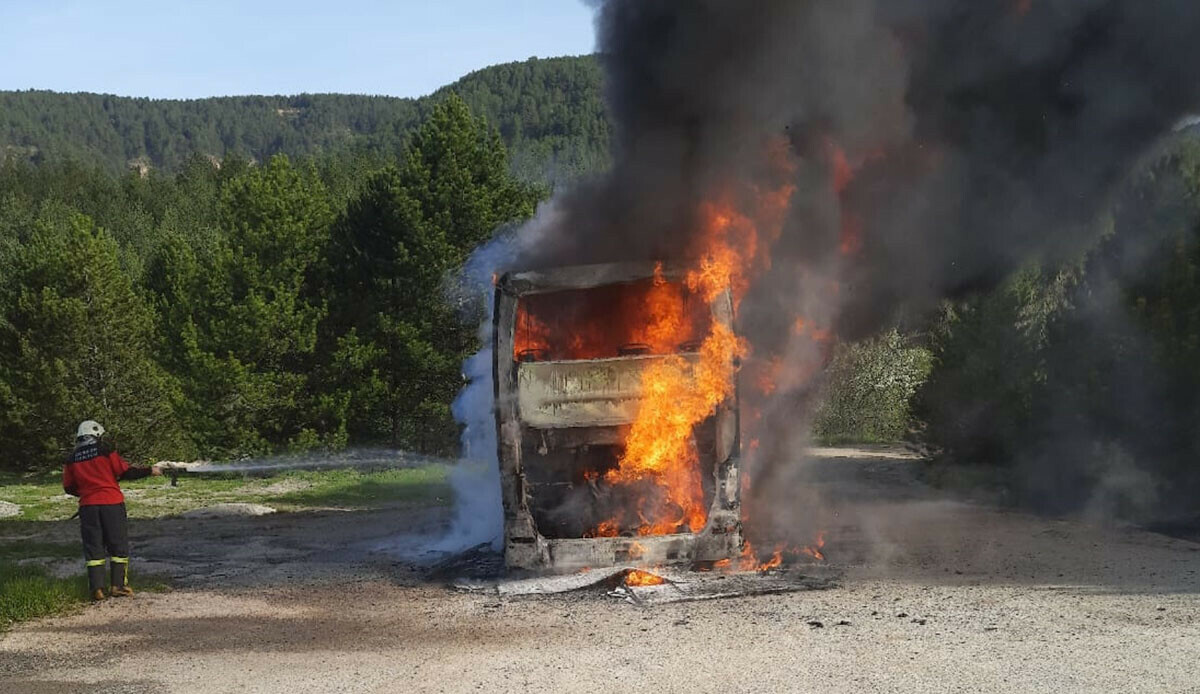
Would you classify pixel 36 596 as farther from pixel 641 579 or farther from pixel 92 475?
pixel 641 579

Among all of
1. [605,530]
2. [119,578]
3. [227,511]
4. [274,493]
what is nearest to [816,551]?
[605,530]

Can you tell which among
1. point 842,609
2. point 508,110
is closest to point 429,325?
point 842,609

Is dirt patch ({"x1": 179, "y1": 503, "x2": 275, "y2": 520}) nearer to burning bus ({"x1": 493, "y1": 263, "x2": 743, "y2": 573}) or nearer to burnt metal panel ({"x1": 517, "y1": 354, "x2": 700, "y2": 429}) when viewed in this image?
burning bus ({"x1": 493, "y1": 263, "x2": 743, "y2": 573})

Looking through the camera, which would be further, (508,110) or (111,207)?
(508,110)

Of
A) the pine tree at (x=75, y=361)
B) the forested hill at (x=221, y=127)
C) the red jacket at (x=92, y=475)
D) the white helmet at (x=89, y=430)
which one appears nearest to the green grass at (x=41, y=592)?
the red jacket at (x=92, y=475)

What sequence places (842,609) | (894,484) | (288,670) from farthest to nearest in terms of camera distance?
(894,484) → (842,609) → (288,670)

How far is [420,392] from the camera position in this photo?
33281 mm

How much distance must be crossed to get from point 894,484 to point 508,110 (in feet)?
362

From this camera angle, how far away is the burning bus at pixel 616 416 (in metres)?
9.64

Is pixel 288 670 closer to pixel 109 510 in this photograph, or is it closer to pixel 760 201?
pixel 109 510

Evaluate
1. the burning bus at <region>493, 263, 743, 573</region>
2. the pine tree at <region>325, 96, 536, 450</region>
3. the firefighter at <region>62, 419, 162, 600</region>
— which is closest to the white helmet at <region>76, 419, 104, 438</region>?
the firefighter at <region>62, 419, 162, 600</region>

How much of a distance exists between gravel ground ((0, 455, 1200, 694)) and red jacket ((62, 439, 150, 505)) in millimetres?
1029

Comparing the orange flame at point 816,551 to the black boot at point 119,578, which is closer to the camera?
the black boot at point 119,578

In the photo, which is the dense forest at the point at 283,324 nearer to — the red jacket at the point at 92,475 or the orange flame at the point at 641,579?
the red jacket at the point at 92,475
